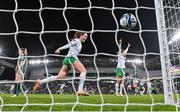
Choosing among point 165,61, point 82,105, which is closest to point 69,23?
point 165,61

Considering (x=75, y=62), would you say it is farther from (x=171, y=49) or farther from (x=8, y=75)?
(x=8, y=75)

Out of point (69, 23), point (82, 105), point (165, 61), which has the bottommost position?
point (82, 105)

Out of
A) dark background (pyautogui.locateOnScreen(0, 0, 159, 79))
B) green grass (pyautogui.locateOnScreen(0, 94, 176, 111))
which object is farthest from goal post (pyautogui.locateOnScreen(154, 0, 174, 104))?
dark background (pyautogui.locateOnScreen(0, 0, 159, 79))

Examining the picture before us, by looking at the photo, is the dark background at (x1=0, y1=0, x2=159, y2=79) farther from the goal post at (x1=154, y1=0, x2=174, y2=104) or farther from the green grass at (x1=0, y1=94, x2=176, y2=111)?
the goal post at (x1=154, y1=0, x2=174, y2=104)

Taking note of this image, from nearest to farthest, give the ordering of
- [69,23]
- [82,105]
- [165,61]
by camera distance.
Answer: [82,105], [165,61], [69,23]

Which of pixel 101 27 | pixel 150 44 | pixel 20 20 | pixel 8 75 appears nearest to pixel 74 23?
pixel 101 27

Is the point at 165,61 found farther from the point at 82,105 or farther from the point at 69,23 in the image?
the point at 69,23

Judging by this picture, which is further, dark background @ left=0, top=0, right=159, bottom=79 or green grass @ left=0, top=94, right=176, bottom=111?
dark background @ left=0, top=0, right=159, bottom=79

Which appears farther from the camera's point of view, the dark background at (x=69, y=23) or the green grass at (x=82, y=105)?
the dark background at (x=69, y=23)

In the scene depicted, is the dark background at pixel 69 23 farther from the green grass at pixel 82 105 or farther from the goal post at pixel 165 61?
the goal post at pixel 165 61

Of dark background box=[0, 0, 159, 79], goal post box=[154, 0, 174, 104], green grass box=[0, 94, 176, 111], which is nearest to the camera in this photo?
green grass box=[0, 94, 176, 111]

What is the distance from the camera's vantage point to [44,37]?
36188 millimetres

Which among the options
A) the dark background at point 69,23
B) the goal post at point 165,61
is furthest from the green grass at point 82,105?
the dark background at point 69,23

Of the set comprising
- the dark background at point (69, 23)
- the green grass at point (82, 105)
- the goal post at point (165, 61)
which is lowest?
the green grass at point (82, 105)
